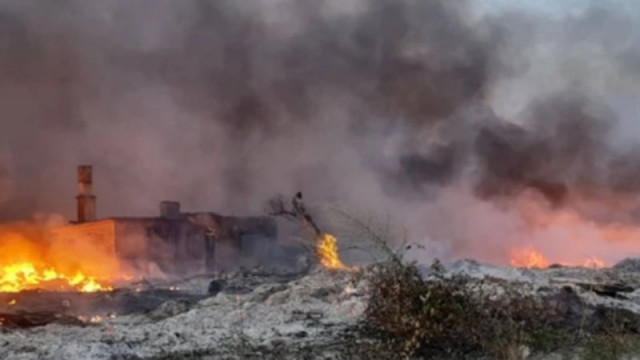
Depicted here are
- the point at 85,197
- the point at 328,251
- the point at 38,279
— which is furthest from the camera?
the point at 85,197

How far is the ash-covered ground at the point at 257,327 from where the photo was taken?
402 inches

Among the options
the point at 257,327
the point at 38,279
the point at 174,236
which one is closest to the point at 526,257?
the point at 174,236

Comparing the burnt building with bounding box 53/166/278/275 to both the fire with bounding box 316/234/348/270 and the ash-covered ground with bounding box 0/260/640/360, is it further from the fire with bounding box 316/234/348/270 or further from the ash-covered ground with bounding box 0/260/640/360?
the ash-covered ground with bounding box 0/260/640/360

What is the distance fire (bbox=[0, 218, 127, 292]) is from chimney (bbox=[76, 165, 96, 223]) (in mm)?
1609

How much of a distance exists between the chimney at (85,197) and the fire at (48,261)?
1609 millimetres

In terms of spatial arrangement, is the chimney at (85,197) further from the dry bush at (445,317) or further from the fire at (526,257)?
the dry bush at (445,317)

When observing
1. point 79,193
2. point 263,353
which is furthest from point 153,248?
point 263,353

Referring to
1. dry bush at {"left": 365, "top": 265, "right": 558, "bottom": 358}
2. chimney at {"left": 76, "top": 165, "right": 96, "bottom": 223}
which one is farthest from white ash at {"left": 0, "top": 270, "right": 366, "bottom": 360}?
chimney at {"left": 76, "top": 165, "right": 96, "bottom": 223}

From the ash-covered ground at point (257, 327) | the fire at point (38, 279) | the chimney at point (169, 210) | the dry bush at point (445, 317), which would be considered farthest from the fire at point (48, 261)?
the dry bush at point (445, 317)

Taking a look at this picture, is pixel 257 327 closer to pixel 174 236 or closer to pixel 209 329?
pixel 209 329

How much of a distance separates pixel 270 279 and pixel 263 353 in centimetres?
1377

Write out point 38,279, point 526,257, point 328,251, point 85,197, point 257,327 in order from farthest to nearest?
1. point 85,197
2. point 526,257
3. point 38,279
4. point 328,251
5. point 257,327

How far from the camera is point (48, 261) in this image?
36.9 metres

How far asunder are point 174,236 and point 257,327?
2638 cm
